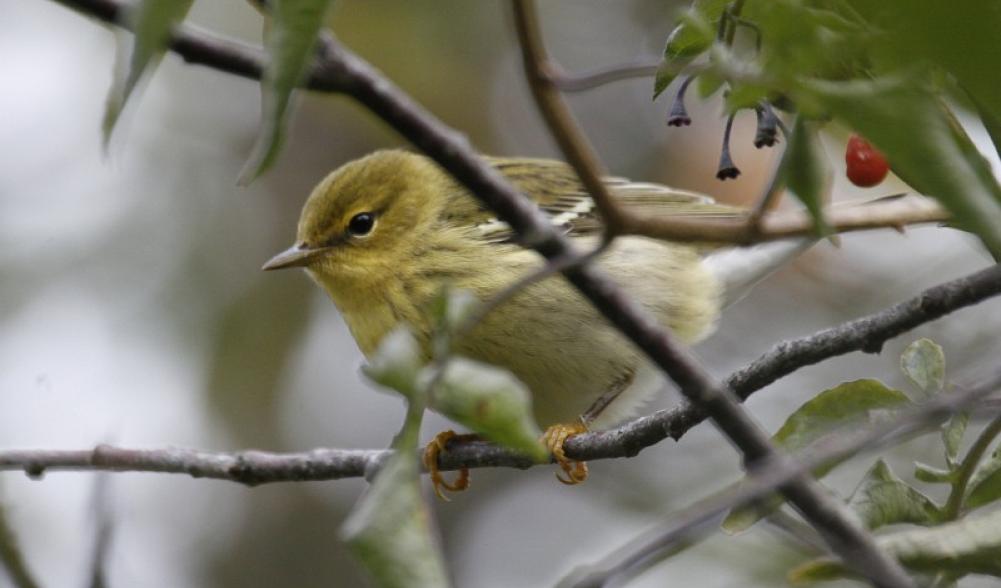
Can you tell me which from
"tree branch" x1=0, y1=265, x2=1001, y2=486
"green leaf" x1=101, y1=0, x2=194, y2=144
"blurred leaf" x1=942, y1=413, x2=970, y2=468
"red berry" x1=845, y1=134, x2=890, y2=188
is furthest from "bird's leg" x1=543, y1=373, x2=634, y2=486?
"green leaf" x1=101, y1=0, x2=194, y2=144

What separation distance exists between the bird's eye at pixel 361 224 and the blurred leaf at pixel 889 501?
281 centimetres

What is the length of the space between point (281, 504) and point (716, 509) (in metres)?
5.39

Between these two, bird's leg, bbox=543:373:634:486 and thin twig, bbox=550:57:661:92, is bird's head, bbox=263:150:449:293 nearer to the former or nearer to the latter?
bird's leg, bbox=543:373:634:486

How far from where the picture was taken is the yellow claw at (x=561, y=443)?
133 inches

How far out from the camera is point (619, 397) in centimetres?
416

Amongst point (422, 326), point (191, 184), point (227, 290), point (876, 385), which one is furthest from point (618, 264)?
point (191, 184)

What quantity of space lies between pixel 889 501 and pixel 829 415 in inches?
7.4

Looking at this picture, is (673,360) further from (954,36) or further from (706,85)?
(954,36)

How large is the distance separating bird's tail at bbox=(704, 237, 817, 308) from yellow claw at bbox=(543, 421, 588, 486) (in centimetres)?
100

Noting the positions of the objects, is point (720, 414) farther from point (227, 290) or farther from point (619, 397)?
point (227, 290)

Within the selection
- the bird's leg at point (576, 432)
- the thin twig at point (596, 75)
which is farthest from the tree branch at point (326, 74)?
the bird's leg at point (576, 432)

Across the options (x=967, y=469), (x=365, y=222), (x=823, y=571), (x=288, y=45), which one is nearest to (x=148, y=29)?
(x=288, y=45)

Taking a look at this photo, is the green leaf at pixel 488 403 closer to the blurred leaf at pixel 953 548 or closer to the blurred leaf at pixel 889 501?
the blurred leaf at pixel 953 548

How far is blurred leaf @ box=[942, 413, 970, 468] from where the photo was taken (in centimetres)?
192
